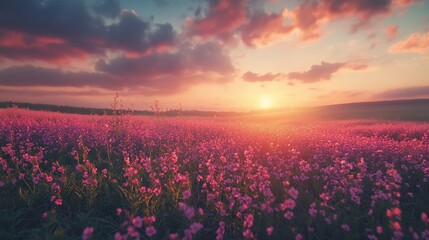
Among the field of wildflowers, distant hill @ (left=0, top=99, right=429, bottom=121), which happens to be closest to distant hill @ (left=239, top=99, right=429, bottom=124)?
distant hill @ (left=0, top=99, right=429, bottom=121)

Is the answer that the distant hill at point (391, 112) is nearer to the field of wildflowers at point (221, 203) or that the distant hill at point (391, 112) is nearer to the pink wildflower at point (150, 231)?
the field of wildflowers at point (221, 203)

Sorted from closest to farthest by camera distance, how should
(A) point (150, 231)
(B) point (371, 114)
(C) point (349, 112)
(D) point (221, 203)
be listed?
(A) point (150, 231) → (D) point (221, 203) → (B) point (371, 114) → (C) point (349, 112)

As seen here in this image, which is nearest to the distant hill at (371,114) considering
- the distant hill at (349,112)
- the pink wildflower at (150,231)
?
the distant hill at (349,112)

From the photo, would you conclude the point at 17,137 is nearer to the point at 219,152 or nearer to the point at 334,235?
the point at 219,152

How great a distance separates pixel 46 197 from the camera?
4.48 meters

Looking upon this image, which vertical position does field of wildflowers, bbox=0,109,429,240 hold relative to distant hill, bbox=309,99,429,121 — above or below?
below

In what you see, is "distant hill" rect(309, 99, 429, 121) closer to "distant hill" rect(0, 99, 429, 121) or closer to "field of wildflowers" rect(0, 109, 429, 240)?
"distant hill" rect(0, 99, 429, 121)

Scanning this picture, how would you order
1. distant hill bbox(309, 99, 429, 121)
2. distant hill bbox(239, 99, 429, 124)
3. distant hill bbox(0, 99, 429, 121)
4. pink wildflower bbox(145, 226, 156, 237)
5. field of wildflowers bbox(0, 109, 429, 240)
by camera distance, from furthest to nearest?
distant hill bbox(0, 99, 429, 121) < distant hill bbox(239, 99, 429, 124) < distant hill bbox(309, 99, 429, 121) < field of wildflowers bbox(0, 109, 429, 240) < pink wildflower bbox(145, 226, 156, 237)

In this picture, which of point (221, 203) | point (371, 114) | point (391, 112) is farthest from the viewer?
point (391, 112)

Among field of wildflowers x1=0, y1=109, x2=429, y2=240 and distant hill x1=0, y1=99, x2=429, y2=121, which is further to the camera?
distant hill x1=0, y1=99, x2=429, y2=121

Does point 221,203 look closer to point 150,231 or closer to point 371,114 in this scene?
point 150,231

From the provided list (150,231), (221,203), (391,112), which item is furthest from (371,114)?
(150,231)

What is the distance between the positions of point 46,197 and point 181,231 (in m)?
2.39

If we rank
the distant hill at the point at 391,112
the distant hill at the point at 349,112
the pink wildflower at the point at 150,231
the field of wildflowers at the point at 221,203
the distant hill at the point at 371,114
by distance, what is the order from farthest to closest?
the distant hill at the point at 349,112 < the distant hill at the point at 371,114 < the distant hill at the point at 391,112 < the field of wildflowers at the point at 221,203 < the pink wildflower at the point at 150,231
